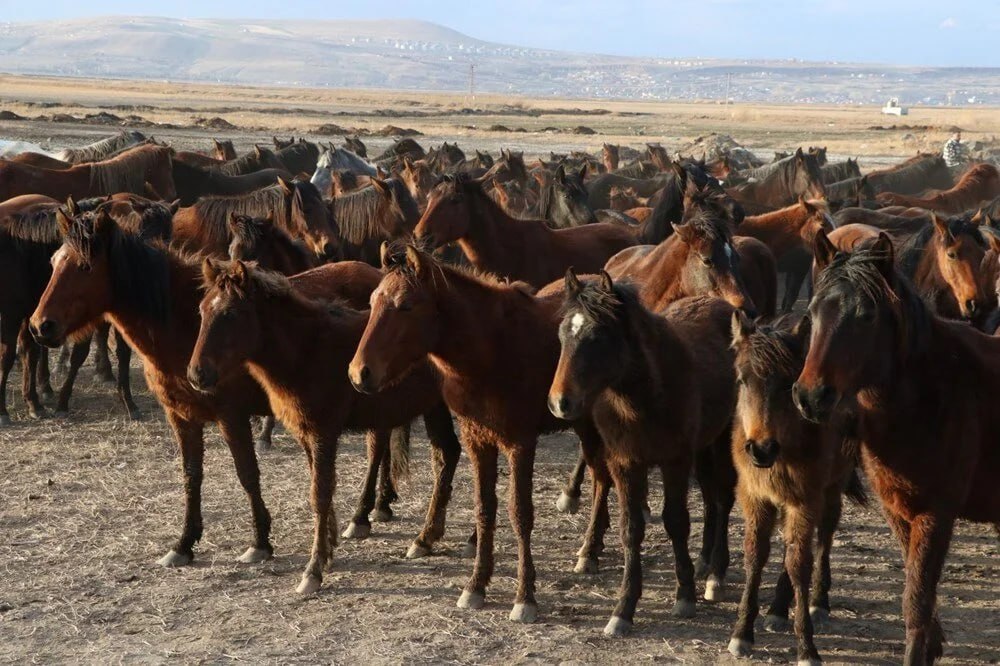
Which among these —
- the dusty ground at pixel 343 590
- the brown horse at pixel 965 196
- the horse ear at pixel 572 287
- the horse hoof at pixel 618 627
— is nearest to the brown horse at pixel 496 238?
the dusty ground at pixel 343 590

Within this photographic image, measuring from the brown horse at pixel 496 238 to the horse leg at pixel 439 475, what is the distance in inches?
102

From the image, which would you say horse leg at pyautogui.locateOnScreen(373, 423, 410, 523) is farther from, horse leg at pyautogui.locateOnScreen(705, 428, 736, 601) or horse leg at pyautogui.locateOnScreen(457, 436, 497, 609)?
horse leg at pyautogui.locateOnScreen(705, 428, 736, 601)

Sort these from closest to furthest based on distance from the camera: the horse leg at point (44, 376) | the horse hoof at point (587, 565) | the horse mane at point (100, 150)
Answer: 1. the horse hoof at point (587, 565)
2. the horse leg at point (44, 376)
3. the horse mane at point (100, 150)

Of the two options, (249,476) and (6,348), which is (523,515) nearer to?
(249,476)

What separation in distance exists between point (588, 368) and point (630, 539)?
92cm

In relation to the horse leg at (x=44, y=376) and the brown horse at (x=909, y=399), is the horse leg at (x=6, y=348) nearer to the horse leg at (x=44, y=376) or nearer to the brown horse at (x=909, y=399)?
the horse leg at (x=44, y=376)

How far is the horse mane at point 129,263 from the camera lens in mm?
6766

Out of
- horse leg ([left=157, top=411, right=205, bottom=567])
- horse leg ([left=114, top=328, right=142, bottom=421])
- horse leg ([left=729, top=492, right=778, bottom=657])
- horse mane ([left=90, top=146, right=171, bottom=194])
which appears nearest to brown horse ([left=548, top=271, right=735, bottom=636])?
horse leg ([left=729, top=492, right=778, bottom=657])

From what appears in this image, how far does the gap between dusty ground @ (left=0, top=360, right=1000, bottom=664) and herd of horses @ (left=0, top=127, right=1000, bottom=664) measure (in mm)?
177

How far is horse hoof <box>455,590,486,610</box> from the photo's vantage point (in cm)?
596

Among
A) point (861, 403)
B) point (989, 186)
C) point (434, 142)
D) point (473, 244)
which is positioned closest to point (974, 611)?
point (861, 403)

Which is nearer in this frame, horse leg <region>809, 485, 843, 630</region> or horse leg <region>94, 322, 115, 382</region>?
horse leg <region>809, 485, 843, 630</region>

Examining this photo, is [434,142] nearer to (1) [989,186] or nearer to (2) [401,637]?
(1) [989,186]

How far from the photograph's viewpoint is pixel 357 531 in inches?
282
